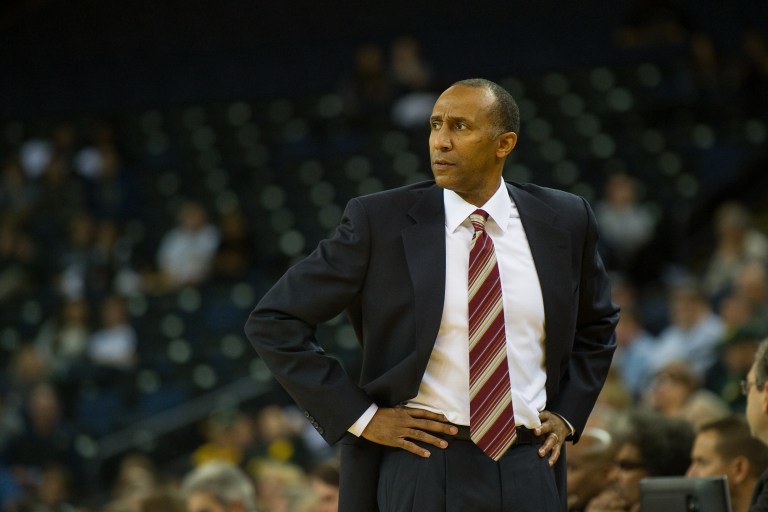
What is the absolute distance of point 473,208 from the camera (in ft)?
9.91

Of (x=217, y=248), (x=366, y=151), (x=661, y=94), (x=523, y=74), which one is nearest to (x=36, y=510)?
(x=217, y=248)

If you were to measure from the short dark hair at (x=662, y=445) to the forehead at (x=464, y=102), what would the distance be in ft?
5.99

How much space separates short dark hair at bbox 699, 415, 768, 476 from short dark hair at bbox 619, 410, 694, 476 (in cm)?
38

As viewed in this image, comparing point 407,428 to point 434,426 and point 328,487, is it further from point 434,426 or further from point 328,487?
point 328,487

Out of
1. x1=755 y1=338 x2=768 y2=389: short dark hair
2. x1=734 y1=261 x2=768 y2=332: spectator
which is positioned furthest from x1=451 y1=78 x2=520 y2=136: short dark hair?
x1=734 y1=261 x2=768 y2=332: spectator

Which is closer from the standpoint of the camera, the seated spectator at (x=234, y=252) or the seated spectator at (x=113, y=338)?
the seated spectator at (x=113, y=338)

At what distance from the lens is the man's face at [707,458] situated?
3.98 m

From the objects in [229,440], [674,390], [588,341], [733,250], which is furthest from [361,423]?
[733,250]

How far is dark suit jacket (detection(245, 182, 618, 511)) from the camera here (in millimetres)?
2898

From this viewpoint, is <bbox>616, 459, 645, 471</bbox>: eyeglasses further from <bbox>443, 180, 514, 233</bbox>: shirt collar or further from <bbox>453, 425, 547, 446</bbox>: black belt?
<bbox>443, 180, 514, 233</bbox>: shirt collar

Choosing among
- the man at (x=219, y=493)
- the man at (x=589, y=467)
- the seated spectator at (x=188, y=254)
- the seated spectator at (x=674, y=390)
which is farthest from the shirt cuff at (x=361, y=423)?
the seated spectator at (x=188, y=254)

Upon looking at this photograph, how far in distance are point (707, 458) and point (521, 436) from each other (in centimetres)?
129

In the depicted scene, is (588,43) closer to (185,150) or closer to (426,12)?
(426,12)

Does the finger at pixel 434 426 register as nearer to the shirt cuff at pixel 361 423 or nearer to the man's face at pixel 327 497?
the shirt cuff at pixel 361 423
